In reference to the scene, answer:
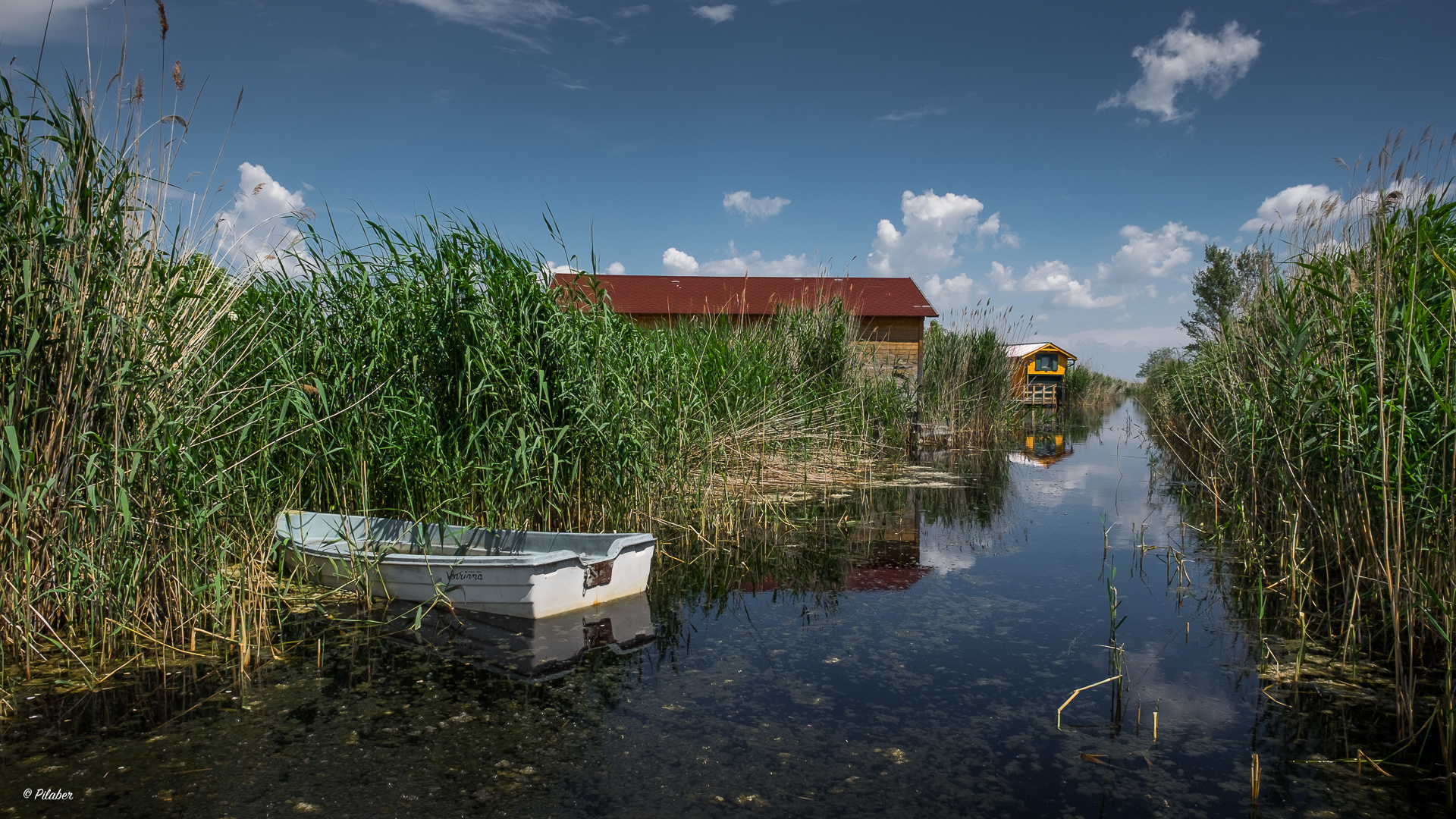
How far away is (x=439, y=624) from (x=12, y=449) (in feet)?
6.92

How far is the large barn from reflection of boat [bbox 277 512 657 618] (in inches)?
507

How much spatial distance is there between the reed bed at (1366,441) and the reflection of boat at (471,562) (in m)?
3.67

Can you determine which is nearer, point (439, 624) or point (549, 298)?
point (439, 624)

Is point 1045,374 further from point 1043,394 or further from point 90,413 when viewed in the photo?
point 90,413

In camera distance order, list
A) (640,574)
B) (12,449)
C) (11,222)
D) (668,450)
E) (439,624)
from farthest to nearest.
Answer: (668,450) < (640,574) < (439,624) < (11,222) < (12,449)

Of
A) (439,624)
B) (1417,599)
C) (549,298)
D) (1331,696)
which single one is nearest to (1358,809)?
(1331,696)

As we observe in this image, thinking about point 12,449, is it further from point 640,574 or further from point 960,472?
point 960,472

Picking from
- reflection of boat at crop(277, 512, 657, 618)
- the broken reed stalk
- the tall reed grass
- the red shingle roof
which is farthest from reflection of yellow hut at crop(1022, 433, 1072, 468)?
the tall reed grass

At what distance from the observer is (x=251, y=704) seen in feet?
11.1

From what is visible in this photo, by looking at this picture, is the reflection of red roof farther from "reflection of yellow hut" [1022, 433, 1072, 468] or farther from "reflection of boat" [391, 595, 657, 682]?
"reflection of yellow hut" [1022, 433, 1072, 468]

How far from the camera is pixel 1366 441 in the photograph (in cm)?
382

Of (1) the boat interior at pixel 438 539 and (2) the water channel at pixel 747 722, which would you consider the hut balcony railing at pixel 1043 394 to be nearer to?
(2) the water channel at pixel 747 722

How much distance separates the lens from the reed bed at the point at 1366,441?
10.3 feet

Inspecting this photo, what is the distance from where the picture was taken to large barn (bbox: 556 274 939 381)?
65.7 feet
